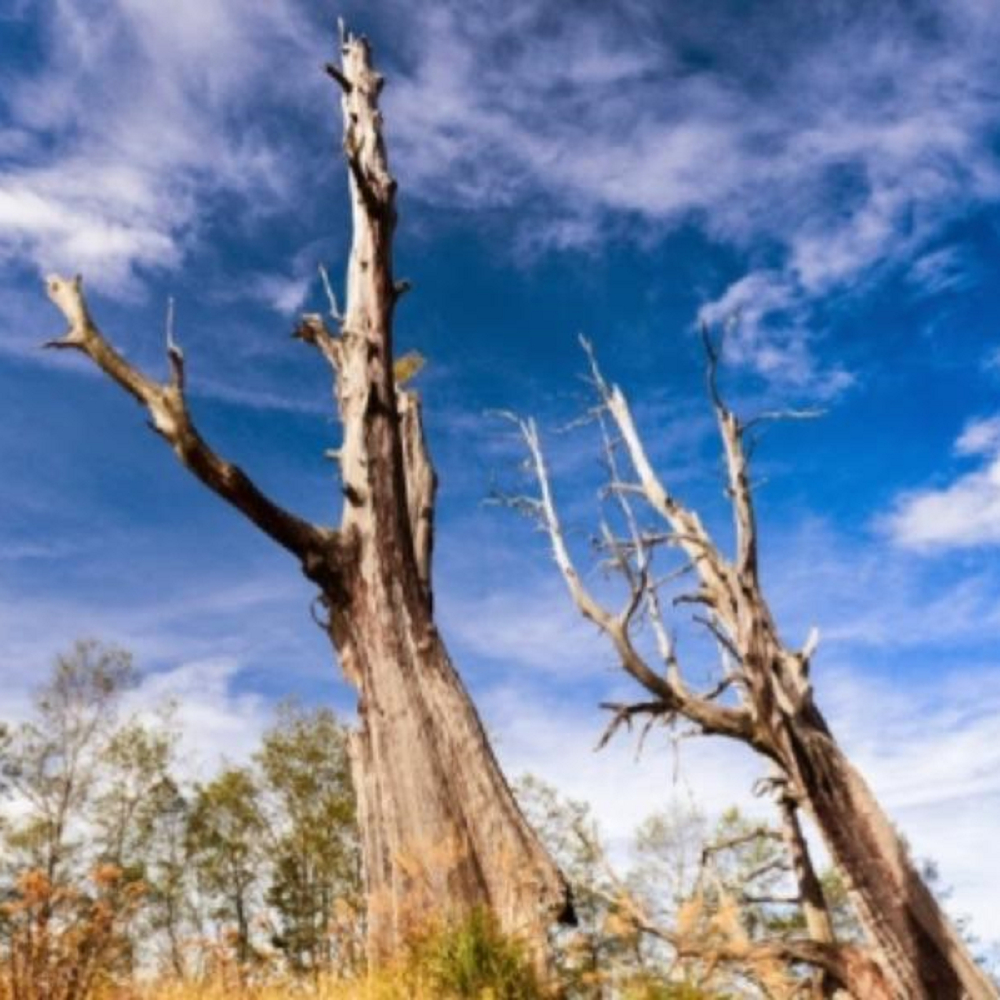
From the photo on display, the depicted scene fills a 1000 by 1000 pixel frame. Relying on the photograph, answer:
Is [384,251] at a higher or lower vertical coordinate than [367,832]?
higher

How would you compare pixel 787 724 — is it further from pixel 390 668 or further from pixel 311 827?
pixel 311 827

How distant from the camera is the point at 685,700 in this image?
764 cm

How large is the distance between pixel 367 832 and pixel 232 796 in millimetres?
18660

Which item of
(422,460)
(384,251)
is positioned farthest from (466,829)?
(384,251)

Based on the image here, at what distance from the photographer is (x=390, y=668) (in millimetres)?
8859

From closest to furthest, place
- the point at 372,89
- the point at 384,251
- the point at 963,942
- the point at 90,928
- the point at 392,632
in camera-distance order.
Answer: the point at 90,928 → the point at 963,942 → the point at 392,632 → the point at 384,251 → the point at 372,89

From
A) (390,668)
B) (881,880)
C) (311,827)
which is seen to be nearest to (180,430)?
(390,668)

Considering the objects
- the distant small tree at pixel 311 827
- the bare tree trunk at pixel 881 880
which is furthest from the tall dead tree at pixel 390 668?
the distant small tree at pixel 311 827

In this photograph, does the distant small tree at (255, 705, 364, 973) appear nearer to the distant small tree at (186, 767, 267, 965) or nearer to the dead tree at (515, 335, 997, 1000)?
the distant small tree at (186, 767, 267, 965)

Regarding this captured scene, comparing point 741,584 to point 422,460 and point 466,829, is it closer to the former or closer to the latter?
point 466,829

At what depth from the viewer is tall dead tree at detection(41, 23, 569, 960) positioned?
26.3 feet

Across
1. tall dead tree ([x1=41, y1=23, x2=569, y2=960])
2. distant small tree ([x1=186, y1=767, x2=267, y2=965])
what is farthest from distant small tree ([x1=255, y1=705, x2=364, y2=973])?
tall dead tree ([x1=41, y1=23, x2=569, y2=960])

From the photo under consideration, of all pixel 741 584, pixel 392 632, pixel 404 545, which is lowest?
pixel 741 584

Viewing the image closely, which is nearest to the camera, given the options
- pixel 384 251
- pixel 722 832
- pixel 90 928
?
pixel 90 928
